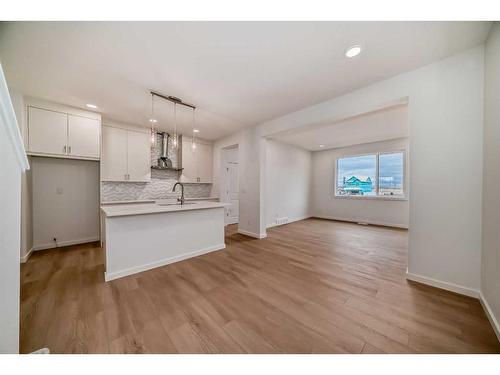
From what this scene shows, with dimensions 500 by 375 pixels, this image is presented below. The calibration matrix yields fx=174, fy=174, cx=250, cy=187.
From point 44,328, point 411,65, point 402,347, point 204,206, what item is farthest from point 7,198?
point 411,65

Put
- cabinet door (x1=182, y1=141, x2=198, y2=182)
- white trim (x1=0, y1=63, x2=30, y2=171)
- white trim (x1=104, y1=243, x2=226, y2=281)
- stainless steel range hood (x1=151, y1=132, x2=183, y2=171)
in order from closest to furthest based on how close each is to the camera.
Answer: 1. white trim (x1=0, y1=63, x2=30, y2=171)
2. white trim (x1=104, y1=243, x2=226, y2=281)
3. stainless steel range hood (x1=151, y1=132, x2=183, y2=171)
4. cabinet door (x1=182, y1=141, x2=198, y2=182)

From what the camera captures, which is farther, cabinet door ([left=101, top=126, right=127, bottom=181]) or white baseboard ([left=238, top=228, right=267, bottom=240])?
white baseboard ([left=238, top=228, right=267, bottom=240])

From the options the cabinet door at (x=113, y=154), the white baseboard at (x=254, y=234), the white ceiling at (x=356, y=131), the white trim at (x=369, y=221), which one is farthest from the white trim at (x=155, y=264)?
the white trim at (x=369, y=221)

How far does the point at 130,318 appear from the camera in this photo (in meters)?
1.54

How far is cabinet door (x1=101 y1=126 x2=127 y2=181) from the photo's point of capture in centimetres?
367

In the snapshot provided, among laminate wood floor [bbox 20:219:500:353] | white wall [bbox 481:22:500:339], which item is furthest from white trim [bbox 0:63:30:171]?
white wall [bbox 481:22:500:339]

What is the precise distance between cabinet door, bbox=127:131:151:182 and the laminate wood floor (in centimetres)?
196

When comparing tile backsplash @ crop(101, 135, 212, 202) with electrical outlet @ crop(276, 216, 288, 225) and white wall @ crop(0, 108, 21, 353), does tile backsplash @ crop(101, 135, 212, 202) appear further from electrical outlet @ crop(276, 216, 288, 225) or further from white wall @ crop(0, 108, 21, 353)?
white wall @ crop(0, 108, 21, 353)

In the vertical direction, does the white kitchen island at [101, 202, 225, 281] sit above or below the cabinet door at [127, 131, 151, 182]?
below

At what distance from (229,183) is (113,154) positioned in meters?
3.06

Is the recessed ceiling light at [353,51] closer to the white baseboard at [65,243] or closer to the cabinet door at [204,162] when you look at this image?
the cabinet door at [204,162]

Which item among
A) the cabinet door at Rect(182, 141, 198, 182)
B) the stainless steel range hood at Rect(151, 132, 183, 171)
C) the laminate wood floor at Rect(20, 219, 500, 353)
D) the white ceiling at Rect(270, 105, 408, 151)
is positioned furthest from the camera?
the cabinet door at Rect(182, 141, 198, 182)

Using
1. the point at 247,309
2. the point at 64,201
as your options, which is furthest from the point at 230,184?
the point at 247,309

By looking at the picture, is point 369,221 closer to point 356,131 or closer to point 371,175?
point 371,175
